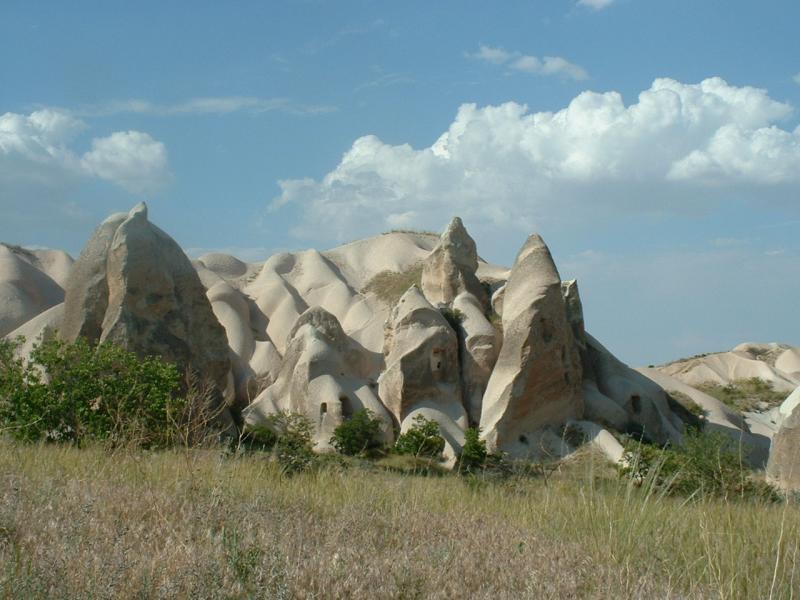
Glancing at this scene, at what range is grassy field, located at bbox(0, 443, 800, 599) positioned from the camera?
3.58 m

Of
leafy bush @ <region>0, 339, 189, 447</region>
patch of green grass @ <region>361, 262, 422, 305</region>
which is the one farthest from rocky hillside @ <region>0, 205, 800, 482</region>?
leafy bush @ <region>0, 339, 189, 447</region>

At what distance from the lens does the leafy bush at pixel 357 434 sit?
842 inches

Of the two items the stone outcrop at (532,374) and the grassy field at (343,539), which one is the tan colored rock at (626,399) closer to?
the stone outcrop at (532,374)

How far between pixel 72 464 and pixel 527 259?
758 inches

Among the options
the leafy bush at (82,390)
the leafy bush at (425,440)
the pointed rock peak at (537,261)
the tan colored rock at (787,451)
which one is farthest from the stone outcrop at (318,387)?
the tan colored rock at (787,451)

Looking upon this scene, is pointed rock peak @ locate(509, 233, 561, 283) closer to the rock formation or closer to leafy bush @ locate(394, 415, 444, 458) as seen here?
the rock formation

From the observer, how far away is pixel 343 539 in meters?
4.51

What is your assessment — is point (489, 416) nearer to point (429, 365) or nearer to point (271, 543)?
point (429, 365)

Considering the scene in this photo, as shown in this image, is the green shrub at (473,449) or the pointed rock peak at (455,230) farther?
the pointed rock peak at (455,230)

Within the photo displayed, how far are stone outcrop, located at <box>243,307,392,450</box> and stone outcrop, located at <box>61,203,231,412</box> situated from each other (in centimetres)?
326

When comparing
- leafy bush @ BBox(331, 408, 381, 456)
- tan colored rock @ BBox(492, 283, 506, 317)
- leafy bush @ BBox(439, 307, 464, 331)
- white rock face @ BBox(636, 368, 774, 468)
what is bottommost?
leafy bush @ BBox(331, 408, 381, 456)

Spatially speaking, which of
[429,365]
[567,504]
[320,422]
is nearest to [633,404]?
[429,365]

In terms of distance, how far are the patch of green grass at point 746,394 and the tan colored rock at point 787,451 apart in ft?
67.7

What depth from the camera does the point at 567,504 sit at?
18.4ft
